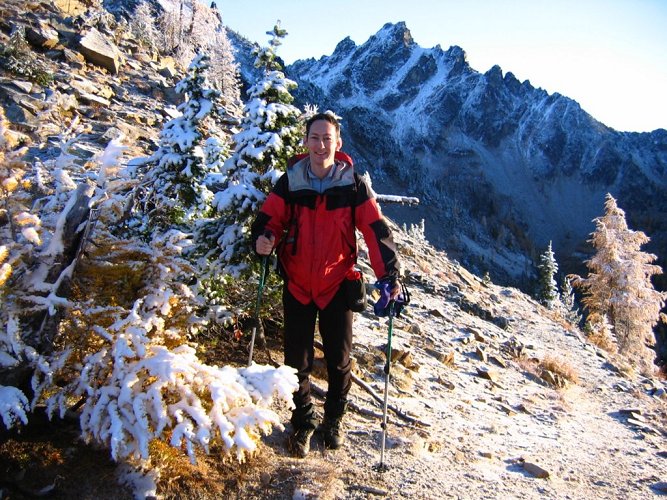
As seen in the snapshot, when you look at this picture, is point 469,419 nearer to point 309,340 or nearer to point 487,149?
point 309,340

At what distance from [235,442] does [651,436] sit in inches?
293

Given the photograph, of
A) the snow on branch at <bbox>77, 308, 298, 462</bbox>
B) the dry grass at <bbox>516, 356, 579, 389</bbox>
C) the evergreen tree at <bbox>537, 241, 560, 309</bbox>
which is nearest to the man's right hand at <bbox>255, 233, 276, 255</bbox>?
the snow on branch at <bbox>77, 308, 298, 462</bbox>

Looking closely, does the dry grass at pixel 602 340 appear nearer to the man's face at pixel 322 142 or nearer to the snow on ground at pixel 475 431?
the snow on ground at pixel 475 431

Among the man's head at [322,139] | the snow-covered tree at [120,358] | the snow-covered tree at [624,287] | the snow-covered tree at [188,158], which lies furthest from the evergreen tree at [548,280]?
the snow-covered tree at [120,358]

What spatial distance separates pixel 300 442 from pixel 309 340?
0.79 meters

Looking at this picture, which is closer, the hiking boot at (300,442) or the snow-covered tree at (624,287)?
the hiking boot at (300,442)

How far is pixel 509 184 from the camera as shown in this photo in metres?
140

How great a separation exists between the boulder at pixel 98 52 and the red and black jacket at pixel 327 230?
2417 centimetres

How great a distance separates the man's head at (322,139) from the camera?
11.0 feet

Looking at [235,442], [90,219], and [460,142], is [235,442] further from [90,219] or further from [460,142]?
[460,142]

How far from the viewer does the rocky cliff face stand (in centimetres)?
10925

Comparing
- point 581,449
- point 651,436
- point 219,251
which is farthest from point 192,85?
point 651,436

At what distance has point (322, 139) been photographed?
11.0ft

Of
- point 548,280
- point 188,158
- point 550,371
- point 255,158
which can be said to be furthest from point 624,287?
point 188,158
